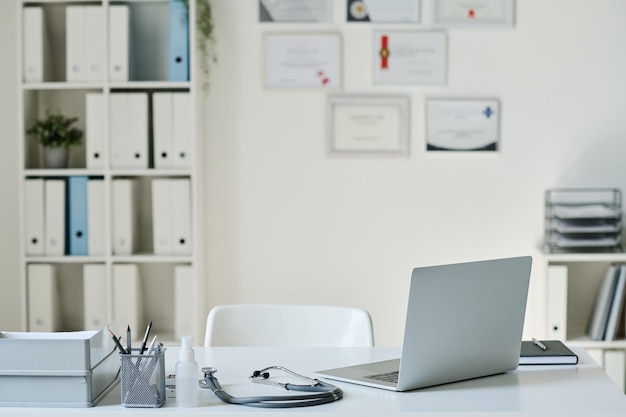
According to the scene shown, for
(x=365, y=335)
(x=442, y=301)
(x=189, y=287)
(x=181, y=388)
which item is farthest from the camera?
(x=189, y=287)

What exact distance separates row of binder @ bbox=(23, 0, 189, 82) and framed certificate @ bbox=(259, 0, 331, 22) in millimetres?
360

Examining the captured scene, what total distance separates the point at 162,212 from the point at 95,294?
1.41ft

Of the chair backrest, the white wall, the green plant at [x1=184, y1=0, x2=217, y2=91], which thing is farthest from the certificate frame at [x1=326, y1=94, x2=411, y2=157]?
the chair backrest

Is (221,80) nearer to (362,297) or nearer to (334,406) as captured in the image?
(362,297)

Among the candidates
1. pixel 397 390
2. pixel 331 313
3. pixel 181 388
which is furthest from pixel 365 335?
pixel 181 388

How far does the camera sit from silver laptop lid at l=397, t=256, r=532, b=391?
64.9 inches

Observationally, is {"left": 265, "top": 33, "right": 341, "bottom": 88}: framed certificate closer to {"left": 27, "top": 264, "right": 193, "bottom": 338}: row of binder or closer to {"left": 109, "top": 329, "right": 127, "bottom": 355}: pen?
{"left": 27, "top": 264, "right": 193, "bottom": 338}: row of binder

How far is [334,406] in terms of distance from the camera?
158 centimetres

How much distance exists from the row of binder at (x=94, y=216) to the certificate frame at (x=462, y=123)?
1053 millimetres

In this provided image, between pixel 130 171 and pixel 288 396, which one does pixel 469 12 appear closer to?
pixel 130 171

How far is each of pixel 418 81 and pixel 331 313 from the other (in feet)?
4.81

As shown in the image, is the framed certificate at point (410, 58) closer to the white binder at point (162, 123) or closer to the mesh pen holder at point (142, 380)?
the white binder at point (162, 123)

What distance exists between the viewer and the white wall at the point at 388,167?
3602 millimetres

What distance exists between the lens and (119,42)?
3.43 m
